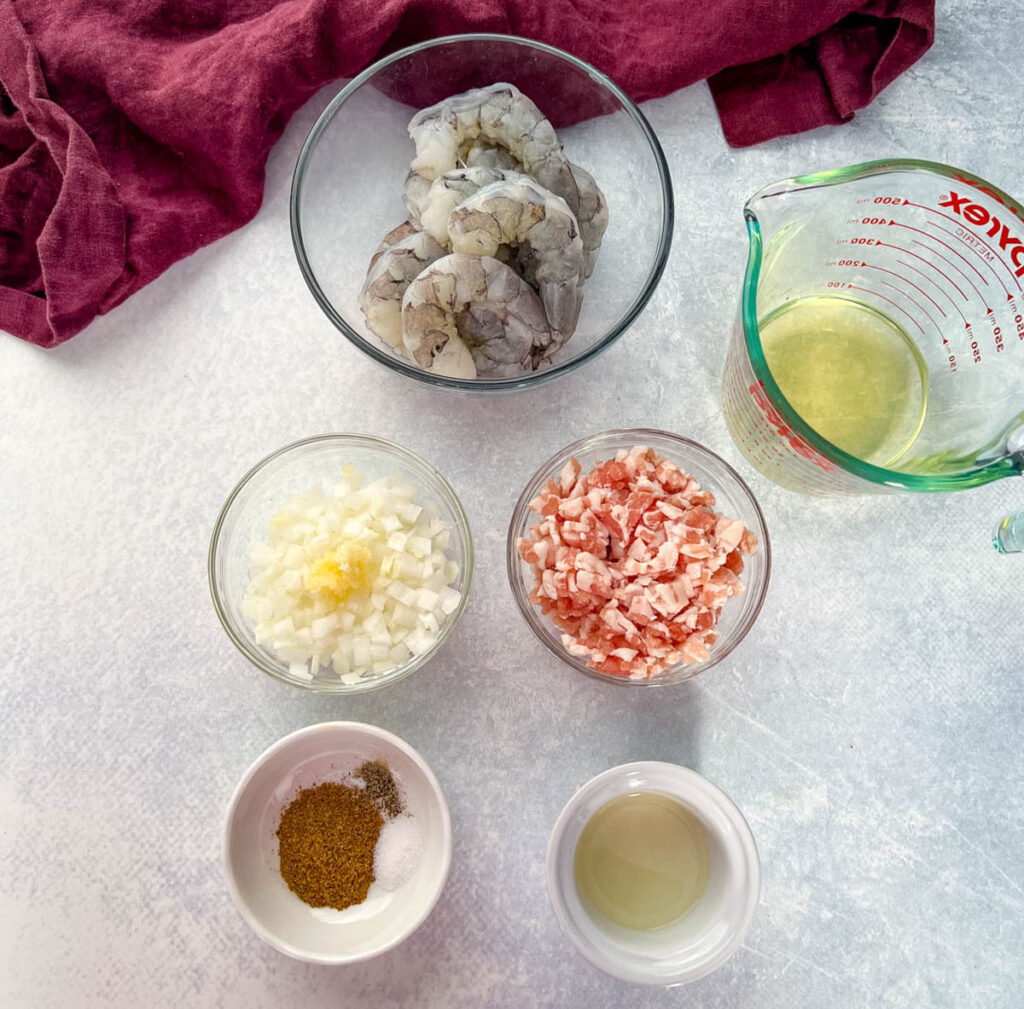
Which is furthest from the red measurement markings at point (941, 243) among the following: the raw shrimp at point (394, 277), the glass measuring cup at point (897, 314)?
the raw shrimp at point (394, 277)

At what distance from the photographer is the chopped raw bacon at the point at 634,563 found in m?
1.24

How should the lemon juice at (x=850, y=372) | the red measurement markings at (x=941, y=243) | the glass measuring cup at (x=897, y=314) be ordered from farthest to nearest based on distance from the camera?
the lemon juice at (x=850, y=372), the red measurement markings at (x=941, y=243), the glass measuring cup at (x=897, y=314)

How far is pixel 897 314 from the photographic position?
1403 millimetres

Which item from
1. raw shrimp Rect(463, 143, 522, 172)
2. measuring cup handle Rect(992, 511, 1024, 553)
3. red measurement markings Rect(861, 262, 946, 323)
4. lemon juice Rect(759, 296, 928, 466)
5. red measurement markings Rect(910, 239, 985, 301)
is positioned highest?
raw shrimp Rect(463, 143, 522, 172)

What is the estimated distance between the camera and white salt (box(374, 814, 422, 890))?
135 cm

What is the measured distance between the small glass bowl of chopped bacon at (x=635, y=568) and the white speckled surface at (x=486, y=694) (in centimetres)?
12

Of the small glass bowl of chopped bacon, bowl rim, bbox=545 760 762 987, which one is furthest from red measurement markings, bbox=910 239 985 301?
bowl rim, bbox=545 760 762 987

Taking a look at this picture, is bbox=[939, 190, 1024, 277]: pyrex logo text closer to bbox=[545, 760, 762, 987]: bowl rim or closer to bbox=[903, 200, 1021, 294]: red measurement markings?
bbox=[903, 200, 1021, 294]: red measurement markings

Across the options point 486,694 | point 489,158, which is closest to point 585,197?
point 489,158

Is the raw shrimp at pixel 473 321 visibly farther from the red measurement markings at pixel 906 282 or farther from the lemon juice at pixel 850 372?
the red measurement markings at pixel 906 282

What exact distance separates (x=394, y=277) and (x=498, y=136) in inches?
10.2

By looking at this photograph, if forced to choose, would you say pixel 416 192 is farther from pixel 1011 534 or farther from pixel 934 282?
pixel 1011 534

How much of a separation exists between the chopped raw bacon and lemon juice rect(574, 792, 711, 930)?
0.22 metres

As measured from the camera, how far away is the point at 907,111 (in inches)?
60.6
